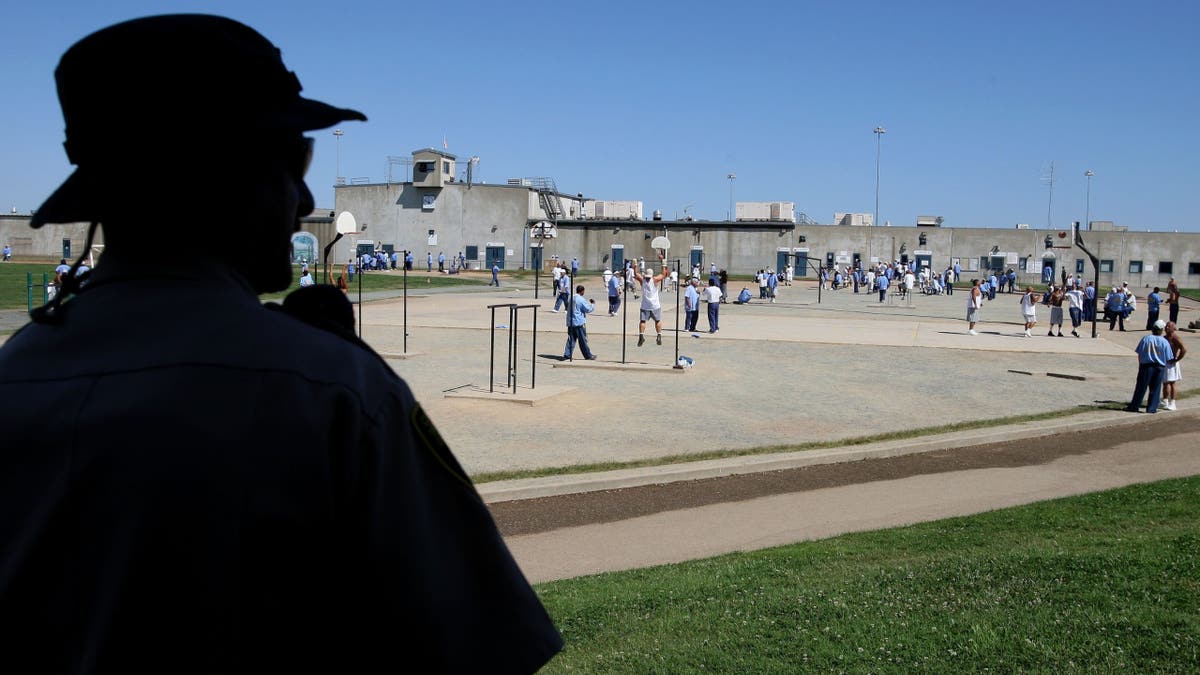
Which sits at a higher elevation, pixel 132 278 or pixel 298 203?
pixel 298 203

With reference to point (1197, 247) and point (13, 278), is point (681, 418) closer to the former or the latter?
point (13, 278)

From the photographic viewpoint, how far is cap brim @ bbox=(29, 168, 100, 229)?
1.68 m

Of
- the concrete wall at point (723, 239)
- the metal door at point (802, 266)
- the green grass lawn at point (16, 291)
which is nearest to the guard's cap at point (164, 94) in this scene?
the green grass lawn at point (16, 291)

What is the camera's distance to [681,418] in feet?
51.3

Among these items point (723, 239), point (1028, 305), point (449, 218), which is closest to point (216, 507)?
point (1028, 305)

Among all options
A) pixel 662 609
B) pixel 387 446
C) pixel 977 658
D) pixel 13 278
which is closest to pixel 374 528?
→ pixel 387 446

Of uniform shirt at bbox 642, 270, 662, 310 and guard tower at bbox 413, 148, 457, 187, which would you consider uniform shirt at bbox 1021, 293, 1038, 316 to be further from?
guard tower at bbox 413, 148, 457, 187

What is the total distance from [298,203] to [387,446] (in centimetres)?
53

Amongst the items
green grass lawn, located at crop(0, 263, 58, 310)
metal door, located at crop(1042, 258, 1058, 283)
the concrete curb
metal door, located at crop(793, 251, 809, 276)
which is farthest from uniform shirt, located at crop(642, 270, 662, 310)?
metal door, located at crop(1042, 258, 1058, 283)

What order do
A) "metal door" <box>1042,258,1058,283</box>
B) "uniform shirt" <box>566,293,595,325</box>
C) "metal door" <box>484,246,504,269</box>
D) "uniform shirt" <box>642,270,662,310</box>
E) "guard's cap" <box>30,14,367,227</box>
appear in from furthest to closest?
"metal door" <box>484,246,504,269</box> < "metal door" <box>1042,258,1058,283</box> < "uniform shirt" <box>642,270,662,310</box> < "uniform shirt" <box>566,293,595,325</box> < "guard's cap" <box>30,14,367,227</box>

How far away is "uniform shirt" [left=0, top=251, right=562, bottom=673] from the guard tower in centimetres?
7969

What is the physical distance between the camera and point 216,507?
1.47 metres

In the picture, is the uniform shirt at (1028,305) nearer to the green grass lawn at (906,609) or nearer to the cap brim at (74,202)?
the green grass lawn at (906,609)

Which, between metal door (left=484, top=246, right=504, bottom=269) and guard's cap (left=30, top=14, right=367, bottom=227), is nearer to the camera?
guard's cap (left=30, top=14, right=367, bottom=227)
